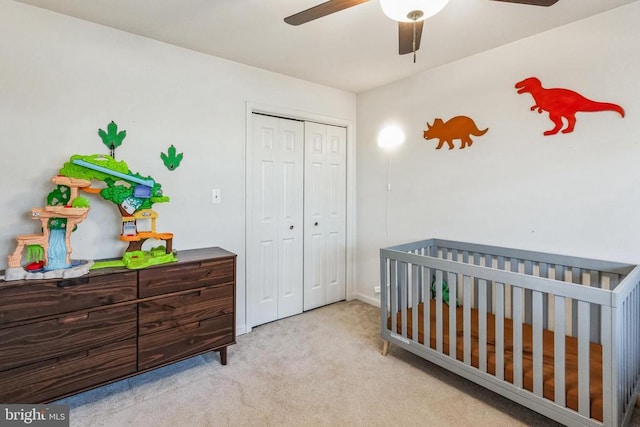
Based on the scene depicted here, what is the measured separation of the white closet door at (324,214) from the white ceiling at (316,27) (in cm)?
82

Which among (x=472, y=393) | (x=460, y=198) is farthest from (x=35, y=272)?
(x=460, y=198)

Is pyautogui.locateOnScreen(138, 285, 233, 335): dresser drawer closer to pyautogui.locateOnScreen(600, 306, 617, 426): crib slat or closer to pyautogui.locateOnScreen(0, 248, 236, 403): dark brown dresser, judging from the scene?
pyautogui.locateOnScreen(0, 248, 236, 403): dark brown dresser

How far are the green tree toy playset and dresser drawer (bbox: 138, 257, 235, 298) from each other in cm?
7

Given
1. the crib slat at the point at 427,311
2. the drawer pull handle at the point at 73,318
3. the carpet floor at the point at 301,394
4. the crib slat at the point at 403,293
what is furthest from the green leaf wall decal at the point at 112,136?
the crib slat at the point at 427,311

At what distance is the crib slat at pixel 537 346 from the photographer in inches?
63.3

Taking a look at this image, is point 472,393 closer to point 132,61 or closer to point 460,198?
point 460,198

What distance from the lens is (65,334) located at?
5.56ft

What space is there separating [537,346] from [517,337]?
0.10 m

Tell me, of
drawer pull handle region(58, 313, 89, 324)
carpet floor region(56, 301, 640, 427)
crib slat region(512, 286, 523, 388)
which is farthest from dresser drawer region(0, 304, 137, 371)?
crib slat region(512, 286, 523, 388)

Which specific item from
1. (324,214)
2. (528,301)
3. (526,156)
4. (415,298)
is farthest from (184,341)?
(526,156)

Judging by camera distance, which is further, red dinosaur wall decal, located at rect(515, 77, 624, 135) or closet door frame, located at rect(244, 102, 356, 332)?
closet door frame, located at rect(244, 102, 356, 332)

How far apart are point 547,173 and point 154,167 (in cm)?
278

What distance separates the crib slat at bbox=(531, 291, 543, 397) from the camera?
161cm

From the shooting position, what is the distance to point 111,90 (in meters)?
2.13
